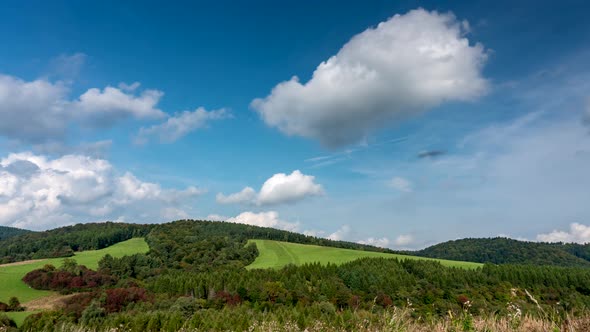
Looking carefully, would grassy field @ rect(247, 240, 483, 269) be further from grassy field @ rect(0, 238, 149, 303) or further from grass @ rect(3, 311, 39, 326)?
grass @ rect(3, 311, 39, 326)

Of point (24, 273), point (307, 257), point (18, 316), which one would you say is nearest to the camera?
point (18, 316)

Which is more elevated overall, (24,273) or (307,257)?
(307,257)

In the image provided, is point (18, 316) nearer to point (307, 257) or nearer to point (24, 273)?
point (24, 273)

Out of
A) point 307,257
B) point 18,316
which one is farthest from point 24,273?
point 307,257

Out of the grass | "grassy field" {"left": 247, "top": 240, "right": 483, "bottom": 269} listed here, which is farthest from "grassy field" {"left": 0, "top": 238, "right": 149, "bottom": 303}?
"grassy field" {"left": 247, "top": 240, "right": 483, "bottom": 269}

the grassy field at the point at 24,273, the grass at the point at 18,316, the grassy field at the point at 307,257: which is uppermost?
the grassy field at the point at 307,257

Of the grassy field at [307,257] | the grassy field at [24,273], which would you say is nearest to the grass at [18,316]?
the grassy field at [24,273]

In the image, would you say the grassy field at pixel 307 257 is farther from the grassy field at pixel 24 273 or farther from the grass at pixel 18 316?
the grass at pixel 18 316

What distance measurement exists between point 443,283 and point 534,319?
16066 cm

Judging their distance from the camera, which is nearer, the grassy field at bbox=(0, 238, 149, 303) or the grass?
the grass

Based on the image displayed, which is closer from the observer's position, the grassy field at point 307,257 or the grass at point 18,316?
the grass at point 18,316

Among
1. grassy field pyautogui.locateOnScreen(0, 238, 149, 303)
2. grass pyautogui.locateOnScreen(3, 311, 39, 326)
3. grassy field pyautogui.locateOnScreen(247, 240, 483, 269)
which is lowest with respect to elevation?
grass pyautogui.locateOnScreen(3, 311, 39, 326)

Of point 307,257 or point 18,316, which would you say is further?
point 307,257

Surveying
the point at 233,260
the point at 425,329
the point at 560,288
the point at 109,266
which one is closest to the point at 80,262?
the point at 109,266
